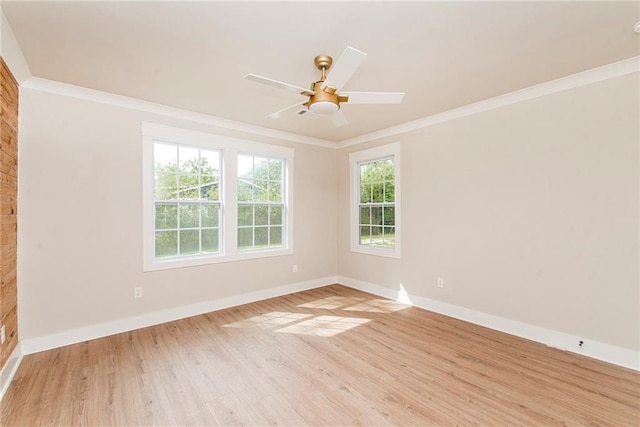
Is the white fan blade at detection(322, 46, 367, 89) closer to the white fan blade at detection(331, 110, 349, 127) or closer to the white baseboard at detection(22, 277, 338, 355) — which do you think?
the white fan blade at detection(331, 110, 349, 127)

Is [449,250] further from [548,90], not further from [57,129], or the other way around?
[57,129]

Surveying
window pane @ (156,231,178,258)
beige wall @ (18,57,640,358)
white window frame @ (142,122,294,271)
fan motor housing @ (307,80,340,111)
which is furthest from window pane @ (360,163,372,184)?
window pane @ (156,231,178,258)

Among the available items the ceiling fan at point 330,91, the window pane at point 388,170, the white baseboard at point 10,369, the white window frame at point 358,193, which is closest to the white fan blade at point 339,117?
the ceiling fan at point 330,91

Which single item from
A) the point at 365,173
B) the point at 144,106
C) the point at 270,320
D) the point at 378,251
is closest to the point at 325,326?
the point at 270,320

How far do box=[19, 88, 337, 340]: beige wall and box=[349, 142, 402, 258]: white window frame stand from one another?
2.55 m

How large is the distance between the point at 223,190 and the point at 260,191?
645 millimetres

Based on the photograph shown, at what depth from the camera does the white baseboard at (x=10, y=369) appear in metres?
2.28

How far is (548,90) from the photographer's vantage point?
120 inches

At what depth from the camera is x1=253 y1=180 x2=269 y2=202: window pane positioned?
15.3ft

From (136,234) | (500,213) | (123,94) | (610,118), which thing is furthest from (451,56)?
(136,234)

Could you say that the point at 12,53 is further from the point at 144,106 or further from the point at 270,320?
the point at 270,320

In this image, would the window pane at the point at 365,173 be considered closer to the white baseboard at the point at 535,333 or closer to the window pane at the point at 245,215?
the white baseboard at the point at 535,333

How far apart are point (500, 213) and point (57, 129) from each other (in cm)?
475

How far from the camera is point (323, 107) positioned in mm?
2342
